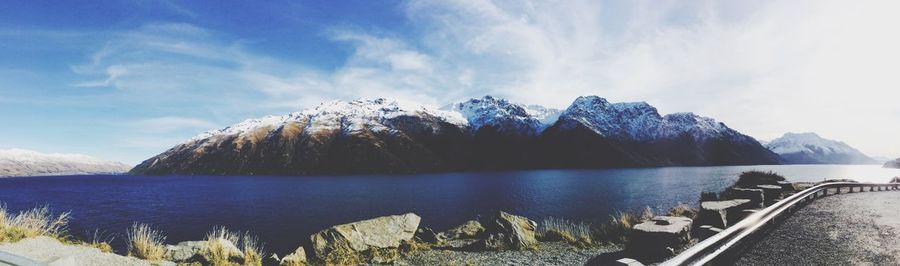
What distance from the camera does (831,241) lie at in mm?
9125

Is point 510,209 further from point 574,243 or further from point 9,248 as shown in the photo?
point 9,248

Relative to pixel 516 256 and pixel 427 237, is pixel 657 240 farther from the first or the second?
pixel 427 237

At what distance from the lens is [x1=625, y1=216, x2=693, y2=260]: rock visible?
9.11 meters

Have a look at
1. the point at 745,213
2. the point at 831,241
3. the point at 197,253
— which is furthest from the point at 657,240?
the point at 197,253

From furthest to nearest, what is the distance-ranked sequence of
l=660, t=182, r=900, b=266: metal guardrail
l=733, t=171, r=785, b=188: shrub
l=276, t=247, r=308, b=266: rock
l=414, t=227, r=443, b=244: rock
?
l=733, t=171, r=785, b=188: shrub < l=414, t=227, r=443, b=244: rock < l=276, t=247, r=308, b=266: rock < l=660, t=182, r=900, b=266: metal guardrail

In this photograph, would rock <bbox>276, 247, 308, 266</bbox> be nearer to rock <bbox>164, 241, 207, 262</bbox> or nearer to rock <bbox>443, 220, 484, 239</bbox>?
rock <bbox>164, 241, 207, 262</bbox>

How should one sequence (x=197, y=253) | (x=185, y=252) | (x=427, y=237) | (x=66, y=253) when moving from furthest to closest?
1. (x=427, y=237)
2. (x=185, y=252)
3. (x=197, y=253)
4. (x=66, y=253)

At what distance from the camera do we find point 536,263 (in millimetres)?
12828

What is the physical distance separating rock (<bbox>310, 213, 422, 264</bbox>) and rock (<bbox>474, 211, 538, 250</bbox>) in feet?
12.1

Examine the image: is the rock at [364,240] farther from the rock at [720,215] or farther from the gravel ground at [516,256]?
the rock at [720,215]

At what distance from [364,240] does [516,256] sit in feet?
22.1

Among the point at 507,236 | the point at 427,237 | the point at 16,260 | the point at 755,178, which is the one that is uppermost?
the point at 16,260

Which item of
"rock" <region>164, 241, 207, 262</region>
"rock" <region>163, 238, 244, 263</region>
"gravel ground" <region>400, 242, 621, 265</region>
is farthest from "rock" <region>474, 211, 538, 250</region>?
"rock" <region>164, 241, 207, 262</region>

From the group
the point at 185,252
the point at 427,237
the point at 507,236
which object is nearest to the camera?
the point at 185,252
